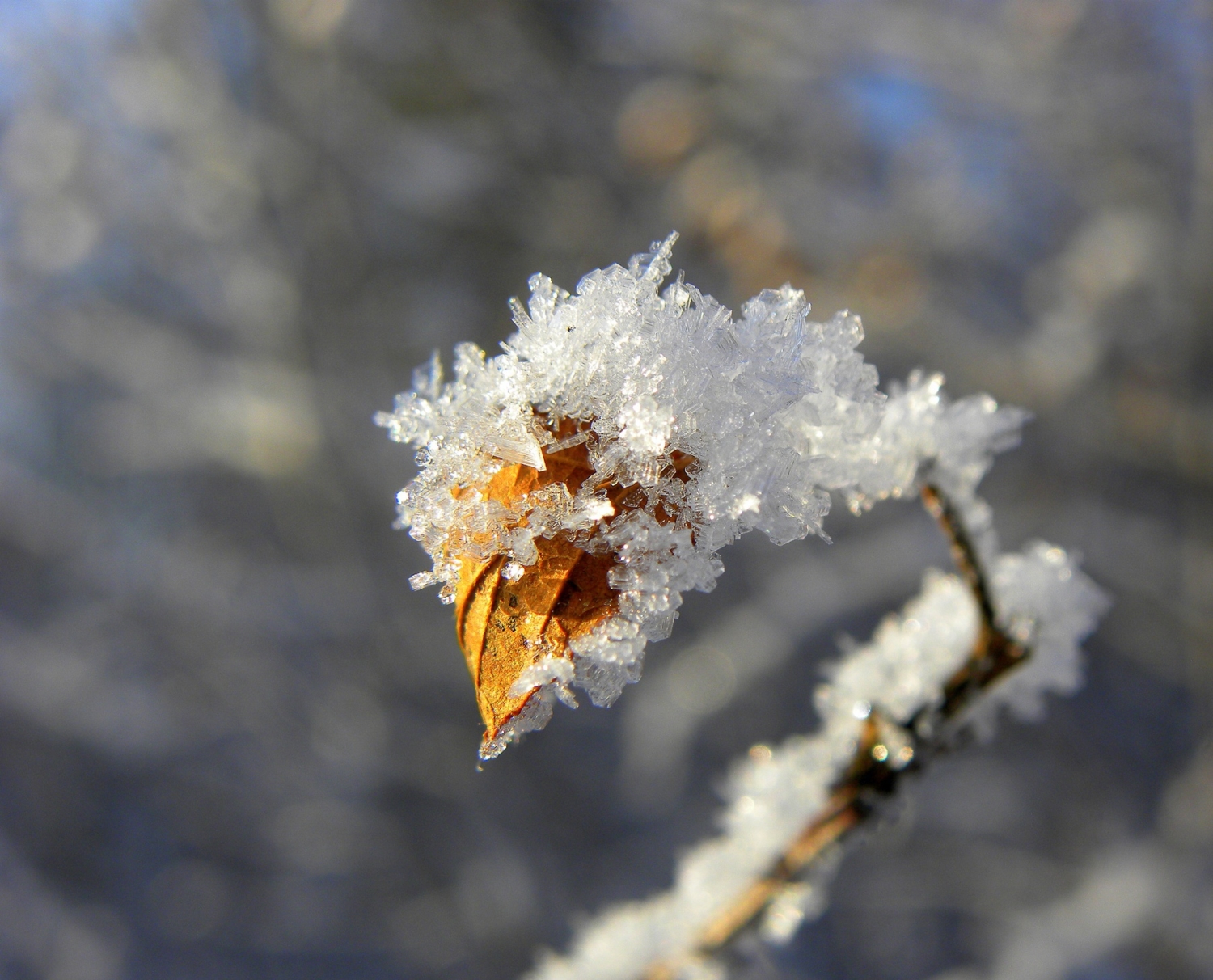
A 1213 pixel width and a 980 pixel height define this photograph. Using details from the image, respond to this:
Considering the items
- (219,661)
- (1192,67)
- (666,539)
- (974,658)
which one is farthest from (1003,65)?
(219,661)

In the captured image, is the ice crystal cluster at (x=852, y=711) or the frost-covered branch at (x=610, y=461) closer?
the frost-covered branch at (x=610, y=461)

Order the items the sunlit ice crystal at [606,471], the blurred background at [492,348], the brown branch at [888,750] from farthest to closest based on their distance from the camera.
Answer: the blurred background at [492,348] → the brown branch at [888,750] → the sunlit ice crystal at [606,471]

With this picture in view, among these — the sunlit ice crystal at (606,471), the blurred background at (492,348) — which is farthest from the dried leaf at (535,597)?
the blurred background at (492,348)

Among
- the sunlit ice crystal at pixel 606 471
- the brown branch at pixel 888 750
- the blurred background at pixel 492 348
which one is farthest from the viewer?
the blurred background at pixel 492 348

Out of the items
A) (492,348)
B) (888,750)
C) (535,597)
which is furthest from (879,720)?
(492,348)

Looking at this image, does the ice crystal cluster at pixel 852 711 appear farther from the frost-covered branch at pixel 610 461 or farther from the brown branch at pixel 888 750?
the frost-covered branch at pixel 610 461

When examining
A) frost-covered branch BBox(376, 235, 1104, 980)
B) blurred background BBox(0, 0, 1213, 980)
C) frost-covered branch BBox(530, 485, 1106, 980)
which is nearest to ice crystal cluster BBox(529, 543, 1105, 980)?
frost-covered branch BBox(530, 485, 1106, 980)

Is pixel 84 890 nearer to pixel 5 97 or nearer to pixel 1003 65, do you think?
pixel 5 97
